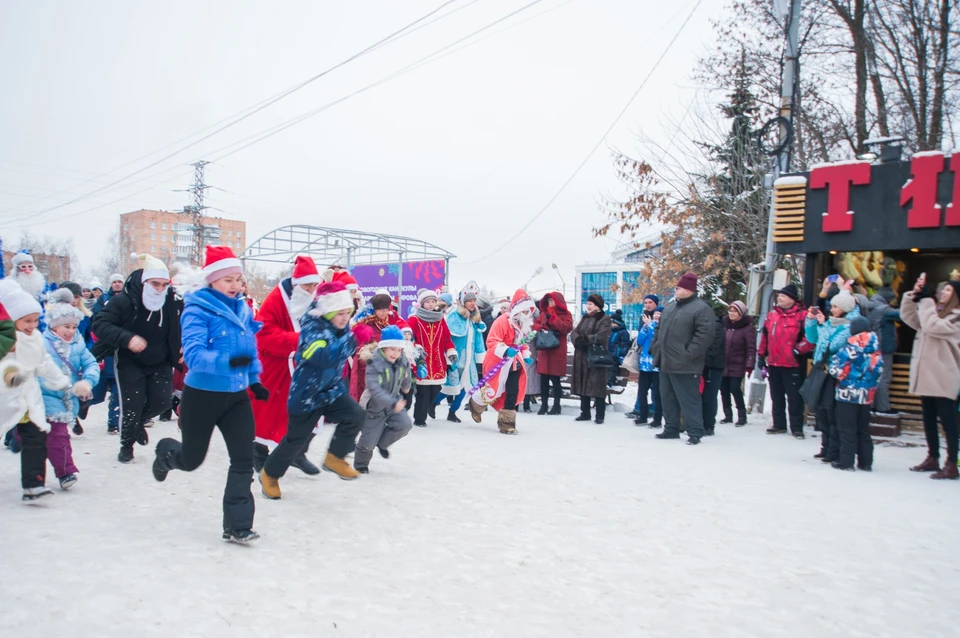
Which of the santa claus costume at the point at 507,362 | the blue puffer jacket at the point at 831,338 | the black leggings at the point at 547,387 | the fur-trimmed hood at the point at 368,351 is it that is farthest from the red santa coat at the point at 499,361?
the blue puffer jacket at the point at 831,338

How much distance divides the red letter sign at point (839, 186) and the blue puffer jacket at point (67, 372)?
10315 millimetres

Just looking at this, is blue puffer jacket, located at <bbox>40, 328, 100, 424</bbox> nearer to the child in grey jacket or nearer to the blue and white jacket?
the child in grey jacket

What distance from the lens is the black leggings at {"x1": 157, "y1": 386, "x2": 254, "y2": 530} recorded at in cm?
454

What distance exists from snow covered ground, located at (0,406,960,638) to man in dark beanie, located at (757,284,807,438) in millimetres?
2715

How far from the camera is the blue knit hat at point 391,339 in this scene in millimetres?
6996

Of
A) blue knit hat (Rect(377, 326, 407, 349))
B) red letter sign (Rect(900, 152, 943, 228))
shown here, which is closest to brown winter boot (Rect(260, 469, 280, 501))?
blue knit hat (Rect(377, 326, 407, 349))

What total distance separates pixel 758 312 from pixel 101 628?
1182 cm

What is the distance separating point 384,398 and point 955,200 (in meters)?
8.68

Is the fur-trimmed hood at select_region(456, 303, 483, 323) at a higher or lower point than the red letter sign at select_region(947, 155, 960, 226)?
lower

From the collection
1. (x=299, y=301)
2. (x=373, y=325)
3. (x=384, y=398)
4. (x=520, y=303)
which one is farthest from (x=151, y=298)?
(x=520, y=303)

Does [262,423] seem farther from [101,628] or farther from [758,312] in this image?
[758,312]

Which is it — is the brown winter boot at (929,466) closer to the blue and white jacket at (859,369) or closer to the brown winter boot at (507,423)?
the blue and white jacket at (859,369)

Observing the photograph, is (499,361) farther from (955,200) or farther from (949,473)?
(955,200)

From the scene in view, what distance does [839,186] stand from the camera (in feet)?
37.7
